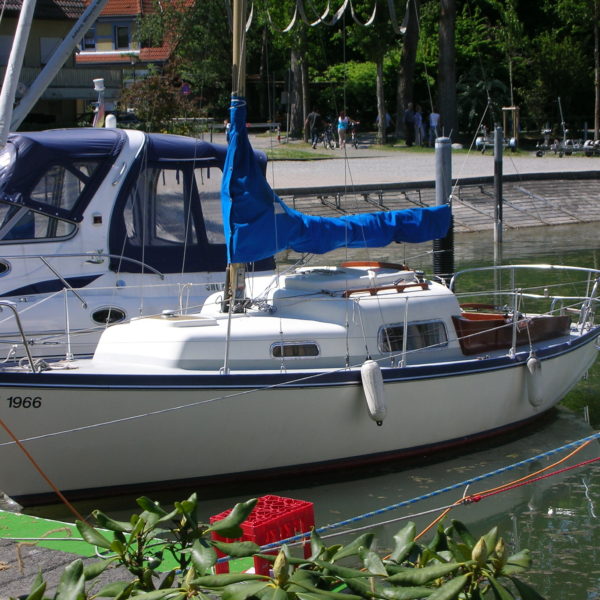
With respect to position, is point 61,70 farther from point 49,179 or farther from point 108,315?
point 108,315

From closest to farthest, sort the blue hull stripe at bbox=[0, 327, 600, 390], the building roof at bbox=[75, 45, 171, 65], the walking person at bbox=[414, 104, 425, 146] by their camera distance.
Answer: the blue hull stripe at bbox=[0, 327, 600, 390] → the walking person at bbox=[414, 104, 425, 146] → the building roof at bbox=[75, 45, 171, 65]

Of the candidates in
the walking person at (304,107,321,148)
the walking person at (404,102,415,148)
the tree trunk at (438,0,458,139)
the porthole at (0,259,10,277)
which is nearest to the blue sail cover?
the porthole at (0,259,10,277)

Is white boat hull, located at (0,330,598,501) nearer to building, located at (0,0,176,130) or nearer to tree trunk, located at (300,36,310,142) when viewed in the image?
tree trunk, located at (300,36,310,142)

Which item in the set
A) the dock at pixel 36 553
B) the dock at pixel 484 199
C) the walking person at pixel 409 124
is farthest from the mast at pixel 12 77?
the walking person at pixel 409 124

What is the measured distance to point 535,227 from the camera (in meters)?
29.6

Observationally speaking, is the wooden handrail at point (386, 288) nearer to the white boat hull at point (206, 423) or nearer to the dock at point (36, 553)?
the white boat hull at point (206, 423)

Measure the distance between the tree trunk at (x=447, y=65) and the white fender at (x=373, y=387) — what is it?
27404 mm

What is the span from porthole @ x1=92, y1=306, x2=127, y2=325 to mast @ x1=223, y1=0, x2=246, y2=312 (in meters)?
1.85

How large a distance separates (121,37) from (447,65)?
30.6m

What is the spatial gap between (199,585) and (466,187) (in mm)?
27931

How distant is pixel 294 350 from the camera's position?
412 inches

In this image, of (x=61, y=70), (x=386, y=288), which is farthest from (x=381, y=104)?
(x=386, y=288)

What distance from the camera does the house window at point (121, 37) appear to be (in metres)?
61.9

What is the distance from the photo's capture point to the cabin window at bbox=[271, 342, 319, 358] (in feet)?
34.1
